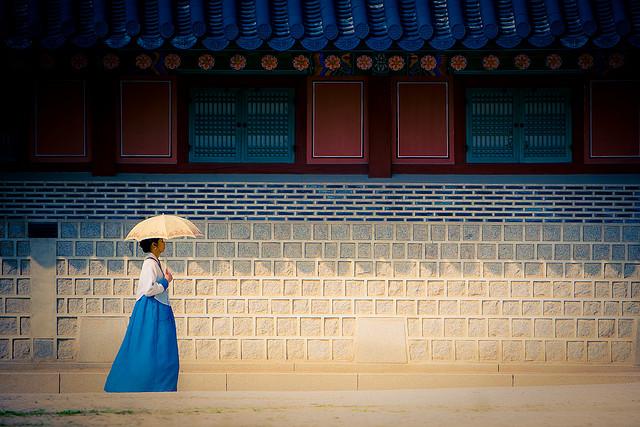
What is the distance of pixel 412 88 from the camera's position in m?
12.1

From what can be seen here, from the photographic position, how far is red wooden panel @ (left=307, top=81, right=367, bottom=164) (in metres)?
12.1

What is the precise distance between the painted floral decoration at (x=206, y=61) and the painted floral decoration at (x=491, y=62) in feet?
10.7

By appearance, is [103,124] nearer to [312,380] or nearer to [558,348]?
[312,380]

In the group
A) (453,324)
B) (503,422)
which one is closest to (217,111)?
(453,324)

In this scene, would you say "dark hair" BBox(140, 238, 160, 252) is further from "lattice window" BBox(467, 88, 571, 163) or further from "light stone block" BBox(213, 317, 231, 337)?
"lattice window" BBox(467, 88, 571, 163)

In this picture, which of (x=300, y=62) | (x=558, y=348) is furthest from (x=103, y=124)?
(x=558, y=348)

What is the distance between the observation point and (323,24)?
11.0m

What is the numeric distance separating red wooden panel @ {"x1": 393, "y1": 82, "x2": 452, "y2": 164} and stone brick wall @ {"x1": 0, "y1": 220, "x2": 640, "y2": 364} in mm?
851

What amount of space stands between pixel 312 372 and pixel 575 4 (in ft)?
16.7

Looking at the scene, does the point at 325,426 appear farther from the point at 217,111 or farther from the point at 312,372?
the point at 217,111

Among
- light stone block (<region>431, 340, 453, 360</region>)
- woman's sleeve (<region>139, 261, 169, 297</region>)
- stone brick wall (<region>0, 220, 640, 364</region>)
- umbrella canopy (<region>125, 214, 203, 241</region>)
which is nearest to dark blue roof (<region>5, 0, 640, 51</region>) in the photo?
umbrella canopy (<region>125, 214, 203, 241</region>)

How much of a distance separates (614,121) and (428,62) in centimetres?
236

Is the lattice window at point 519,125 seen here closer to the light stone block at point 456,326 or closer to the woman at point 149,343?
the light stone block at point 456,326

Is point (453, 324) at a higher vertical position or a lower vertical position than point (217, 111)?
lower
